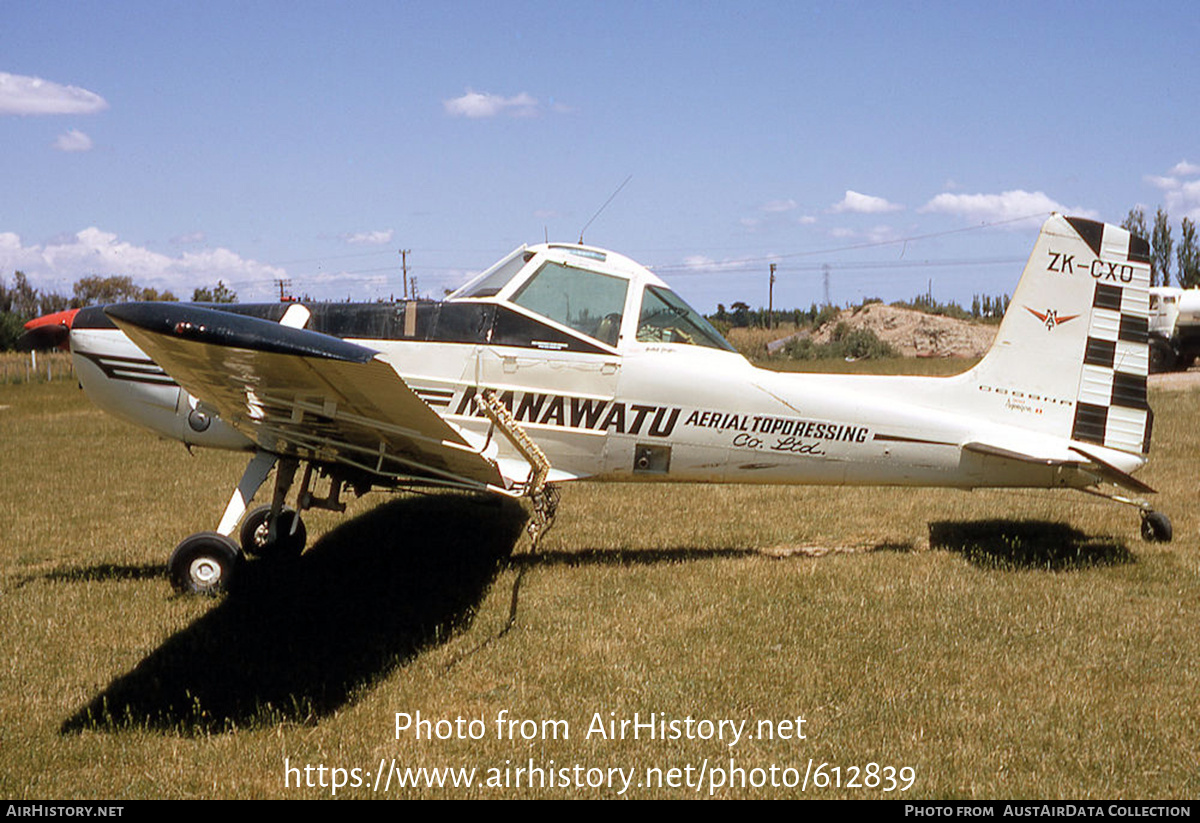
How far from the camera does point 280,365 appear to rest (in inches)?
164

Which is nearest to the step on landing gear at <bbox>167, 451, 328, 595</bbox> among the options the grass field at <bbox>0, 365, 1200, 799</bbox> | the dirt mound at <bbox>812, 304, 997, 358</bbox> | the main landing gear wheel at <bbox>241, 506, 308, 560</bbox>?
the grass field at <bbox>0, 365, 1200, 799</bbox>

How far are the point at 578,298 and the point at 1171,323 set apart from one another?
2800 cm

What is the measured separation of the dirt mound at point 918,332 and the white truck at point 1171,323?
11.5m

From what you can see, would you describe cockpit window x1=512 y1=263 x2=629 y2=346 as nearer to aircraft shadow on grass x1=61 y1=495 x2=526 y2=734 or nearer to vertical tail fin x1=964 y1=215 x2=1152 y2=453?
aircraft shadow on grass x1=61 y1=495 x2=526 y2=734

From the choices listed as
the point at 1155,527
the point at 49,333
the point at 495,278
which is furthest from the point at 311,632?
the point at 1155,527

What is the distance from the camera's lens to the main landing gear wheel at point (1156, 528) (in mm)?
7477

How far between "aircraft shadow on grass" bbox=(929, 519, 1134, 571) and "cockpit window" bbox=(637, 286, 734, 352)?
9.12ft

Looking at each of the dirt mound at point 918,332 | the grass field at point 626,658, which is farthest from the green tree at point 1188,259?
the grass field at point 626,658

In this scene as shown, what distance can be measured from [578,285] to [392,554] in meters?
2.97

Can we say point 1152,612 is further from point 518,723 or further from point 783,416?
point 518,723

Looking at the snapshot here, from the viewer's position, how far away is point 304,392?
4.65 metres
